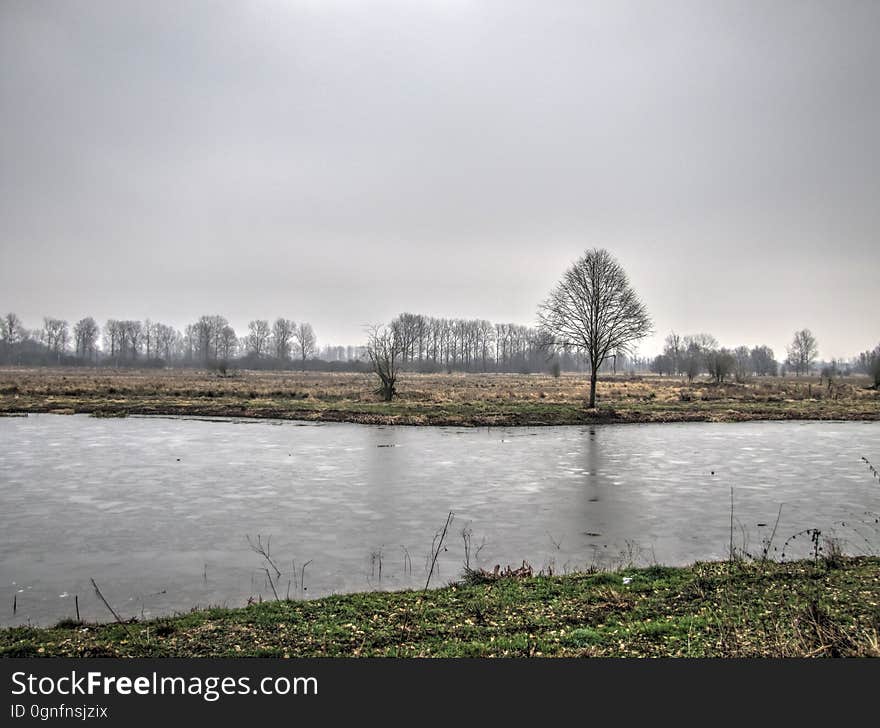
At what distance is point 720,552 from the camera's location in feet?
29.9

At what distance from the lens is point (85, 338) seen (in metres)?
160

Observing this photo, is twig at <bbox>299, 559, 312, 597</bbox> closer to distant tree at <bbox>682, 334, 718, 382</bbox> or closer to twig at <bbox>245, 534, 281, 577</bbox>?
twig at <bbox>245, 534, 281, 577</bbox>

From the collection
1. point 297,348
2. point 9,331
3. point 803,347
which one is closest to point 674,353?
point 803,347

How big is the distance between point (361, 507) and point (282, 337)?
509 feet

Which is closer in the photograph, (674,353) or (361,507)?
(361,507)

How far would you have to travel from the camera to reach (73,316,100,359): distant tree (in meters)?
160

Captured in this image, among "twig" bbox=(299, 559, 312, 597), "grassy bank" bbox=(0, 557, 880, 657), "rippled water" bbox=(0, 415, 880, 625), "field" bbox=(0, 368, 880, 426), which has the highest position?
"field" bbox=(0, 368, 880, 426)

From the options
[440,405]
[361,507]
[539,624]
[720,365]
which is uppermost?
[720,365]

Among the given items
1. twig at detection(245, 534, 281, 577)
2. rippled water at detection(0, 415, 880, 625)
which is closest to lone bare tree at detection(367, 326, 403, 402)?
rippled water at detection(0, 415, 880, 625)

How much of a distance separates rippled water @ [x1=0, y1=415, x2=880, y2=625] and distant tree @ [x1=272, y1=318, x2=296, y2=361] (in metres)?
137

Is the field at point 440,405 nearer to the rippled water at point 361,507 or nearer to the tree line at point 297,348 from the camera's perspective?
the rippled water at point 361,507

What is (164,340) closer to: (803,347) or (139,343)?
(139,343)

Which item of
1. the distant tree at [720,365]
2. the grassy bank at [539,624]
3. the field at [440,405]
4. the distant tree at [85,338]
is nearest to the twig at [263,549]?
the grassy bank at [539,624]

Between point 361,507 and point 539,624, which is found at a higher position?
point 539,624
